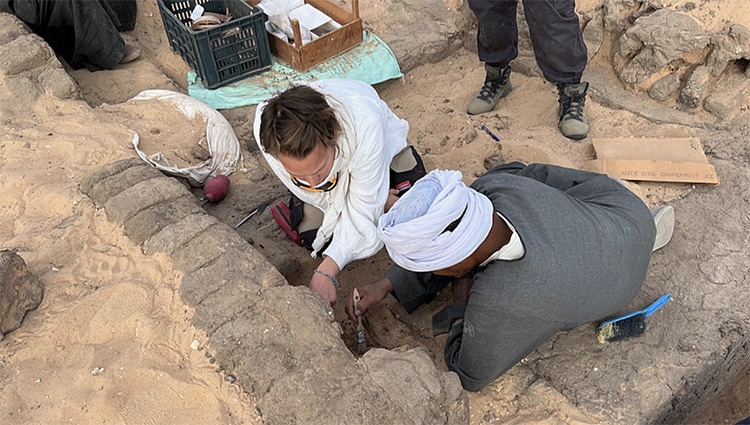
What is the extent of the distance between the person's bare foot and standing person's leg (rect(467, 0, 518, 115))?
2.52 metres

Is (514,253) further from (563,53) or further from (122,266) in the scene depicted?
(563,53)

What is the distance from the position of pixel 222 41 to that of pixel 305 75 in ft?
2.05

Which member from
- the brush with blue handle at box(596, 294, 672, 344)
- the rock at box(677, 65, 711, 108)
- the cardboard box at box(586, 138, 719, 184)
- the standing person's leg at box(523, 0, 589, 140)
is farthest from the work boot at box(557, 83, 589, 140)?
the brush with blue handle at box(596, 294, 672, 344)

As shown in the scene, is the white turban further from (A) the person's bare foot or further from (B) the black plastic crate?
(A) the person's bare foot

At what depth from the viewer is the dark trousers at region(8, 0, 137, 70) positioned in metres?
3.84

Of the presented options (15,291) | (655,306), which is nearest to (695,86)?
(655,306)

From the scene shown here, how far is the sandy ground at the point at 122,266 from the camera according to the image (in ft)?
5.91

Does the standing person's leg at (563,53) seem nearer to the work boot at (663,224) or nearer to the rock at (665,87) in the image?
the rock at (665,87)

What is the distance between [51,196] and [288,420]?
1.65 metres

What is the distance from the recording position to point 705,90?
3.63 metres

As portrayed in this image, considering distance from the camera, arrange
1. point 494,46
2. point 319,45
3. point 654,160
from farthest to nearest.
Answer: point 319,45 < point 494,46 < point 654,160

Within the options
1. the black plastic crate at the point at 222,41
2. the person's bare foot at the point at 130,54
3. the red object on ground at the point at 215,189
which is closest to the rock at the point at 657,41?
the black plastic crate at the point at 222,41

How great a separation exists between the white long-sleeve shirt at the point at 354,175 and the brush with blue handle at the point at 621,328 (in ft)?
3.33

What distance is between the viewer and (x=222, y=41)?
378 cm
